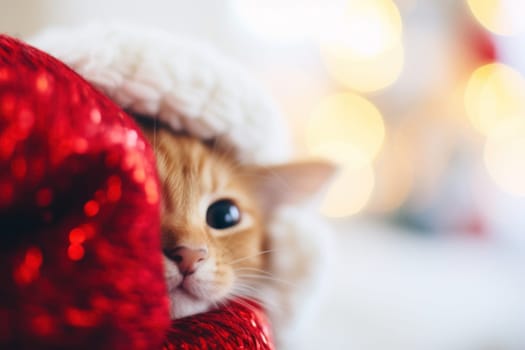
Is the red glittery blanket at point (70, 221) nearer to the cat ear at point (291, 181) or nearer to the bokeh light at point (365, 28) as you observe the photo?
the cat ear at point (291, 181)

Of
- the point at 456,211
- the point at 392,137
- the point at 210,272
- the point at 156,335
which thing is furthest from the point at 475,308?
the point at 156,335

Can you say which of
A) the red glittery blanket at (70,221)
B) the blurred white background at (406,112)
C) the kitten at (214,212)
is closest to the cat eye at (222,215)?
the kitten at (214,212)

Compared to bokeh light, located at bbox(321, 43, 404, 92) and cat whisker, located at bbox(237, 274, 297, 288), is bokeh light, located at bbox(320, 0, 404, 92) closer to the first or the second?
bokeh light, located at bbox(321, 43, 404, 92)

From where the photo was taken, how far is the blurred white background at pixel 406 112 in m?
1.75

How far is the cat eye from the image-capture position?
49 cm

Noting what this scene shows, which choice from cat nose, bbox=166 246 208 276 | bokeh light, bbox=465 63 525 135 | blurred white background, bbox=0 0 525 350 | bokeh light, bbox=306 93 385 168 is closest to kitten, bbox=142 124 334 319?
cat nose, bbox=166 246 208 276

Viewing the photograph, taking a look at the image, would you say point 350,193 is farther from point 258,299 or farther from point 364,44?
point 258,299

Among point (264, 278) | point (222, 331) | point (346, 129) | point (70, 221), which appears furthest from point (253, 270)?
point (346, 129)

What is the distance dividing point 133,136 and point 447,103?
6.24 feet

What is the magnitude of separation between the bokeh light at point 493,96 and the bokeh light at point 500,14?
0.43ft

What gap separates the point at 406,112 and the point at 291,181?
1.65 meters

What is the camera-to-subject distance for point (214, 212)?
493mm

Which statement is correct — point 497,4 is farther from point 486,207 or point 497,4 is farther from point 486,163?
point 486,207

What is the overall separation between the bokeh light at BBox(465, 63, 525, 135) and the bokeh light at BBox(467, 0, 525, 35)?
13 centimetres
